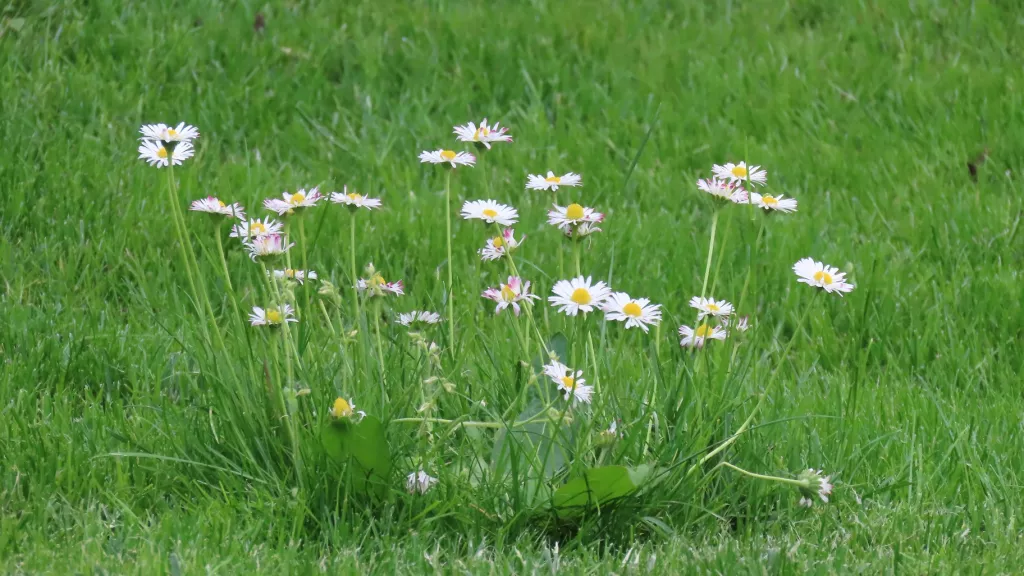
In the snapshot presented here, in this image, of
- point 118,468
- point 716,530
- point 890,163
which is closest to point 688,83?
point 890,163

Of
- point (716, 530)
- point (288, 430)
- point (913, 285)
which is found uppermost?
point (288, 430)

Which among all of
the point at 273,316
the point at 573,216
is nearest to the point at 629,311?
the point at 573,216

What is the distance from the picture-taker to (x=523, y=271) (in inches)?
149

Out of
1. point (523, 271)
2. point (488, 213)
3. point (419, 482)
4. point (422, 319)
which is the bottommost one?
point (523, 271)

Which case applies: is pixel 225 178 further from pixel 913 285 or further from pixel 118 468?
pixel 913 285

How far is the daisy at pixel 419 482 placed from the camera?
7.98ft

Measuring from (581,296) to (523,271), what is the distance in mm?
1474

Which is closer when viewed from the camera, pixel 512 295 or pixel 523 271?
pixel 512 295

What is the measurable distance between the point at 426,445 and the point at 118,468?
0.68 metres

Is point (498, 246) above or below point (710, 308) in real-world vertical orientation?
above

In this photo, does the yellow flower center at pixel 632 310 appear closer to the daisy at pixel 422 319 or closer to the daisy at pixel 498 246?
the daisy at pixel 498 246

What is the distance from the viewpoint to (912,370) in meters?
3.48

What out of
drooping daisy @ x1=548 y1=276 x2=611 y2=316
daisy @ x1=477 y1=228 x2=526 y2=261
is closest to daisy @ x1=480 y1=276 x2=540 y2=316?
daisy @ x1=477 y1=228 x2=526 y2=261

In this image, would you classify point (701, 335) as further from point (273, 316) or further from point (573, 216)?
point (273, 316)
